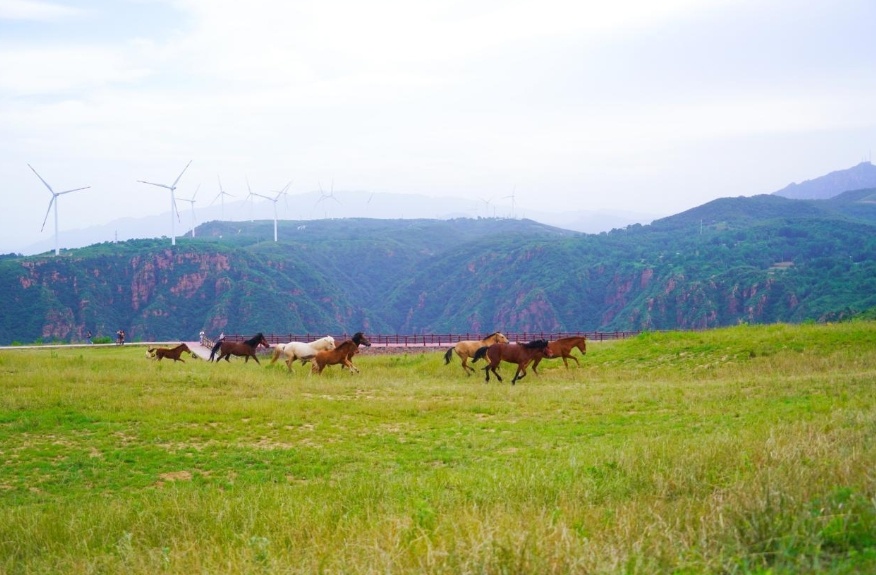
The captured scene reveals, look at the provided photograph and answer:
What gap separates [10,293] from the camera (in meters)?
114

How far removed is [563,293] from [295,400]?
116 meters

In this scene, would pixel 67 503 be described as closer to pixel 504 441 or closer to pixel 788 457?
pixel 504 441

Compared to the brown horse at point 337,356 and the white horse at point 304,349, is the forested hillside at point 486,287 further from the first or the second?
the brown horse at point 337,356

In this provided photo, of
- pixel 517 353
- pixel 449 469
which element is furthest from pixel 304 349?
pixel 449 469

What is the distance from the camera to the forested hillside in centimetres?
9919

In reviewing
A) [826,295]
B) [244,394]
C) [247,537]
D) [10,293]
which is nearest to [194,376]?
[244,394]

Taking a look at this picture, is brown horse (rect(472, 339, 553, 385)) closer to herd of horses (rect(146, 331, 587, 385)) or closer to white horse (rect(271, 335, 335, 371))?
herd of horses (rect(146, 331, 587, 385))

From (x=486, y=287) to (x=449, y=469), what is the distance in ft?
463

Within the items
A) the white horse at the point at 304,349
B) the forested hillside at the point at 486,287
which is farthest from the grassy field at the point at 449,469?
the forested hillside at the point at 486,287

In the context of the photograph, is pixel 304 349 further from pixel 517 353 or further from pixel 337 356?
pixel 517 353

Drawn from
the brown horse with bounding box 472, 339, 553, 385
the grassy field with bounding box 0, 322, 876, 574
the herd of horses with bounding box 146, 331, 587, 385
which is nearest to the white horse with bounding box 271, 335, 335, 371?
the herd of horses with bounding box 146, 331, 587, 385

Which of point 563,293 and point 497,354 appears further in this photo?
point 563,293

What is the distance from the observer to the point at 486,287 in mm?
152000

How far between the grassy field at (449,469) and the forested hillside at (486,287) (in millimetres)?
69618
